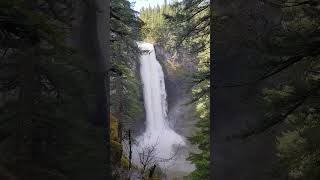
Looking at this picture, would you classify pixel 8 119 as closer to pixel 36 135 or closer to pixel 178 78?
pixel 36 135

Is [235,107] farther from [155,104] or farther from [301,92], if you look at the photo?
[155,104]

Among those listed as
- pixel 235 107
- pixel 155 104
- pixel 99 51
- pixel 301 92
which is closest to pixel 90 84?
pixel 99 51

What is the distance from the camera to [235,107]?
373 inches

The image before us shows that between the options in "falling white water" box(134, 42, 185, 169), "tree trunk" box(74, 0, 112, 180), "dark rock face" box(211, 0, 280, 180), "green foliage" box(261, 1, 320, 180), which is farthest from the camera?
"falling white water" box(134, 42, 185, 169)

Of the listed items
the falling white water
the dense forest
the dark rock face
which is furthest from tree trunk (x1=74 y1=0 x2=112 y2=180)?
the falling white water

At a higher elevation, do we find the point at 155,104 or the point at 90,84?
Answer: the point at 155,104

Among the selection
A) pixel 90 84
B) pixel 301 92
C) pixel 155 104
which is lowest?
pixel 301 92

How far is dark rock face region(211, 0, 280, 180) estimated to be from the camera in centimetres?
872

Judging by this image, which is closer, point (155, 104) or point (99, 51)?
point (99, 51)

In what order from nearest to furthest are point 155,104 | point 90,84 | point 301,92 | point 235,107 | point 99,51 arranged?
point 301,92 < point 235,107 < point 90,84 < point 99,51 < point 155,104

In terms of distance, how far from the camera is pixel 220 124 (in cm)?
979

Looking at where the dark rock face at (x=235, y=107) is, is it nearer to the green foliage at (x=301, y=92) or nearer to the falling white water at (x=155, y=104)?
the green foliage at (x=301, y=92)

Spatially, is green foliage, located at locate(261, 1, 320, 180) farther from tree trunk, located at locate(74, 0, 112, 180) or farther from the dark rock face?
tree trunk, located at locate(74, 0, 112, 180)

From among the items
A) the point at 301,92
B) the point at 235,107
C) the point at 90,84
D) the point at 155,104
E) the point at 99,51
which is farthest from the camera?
the point at 155,104
